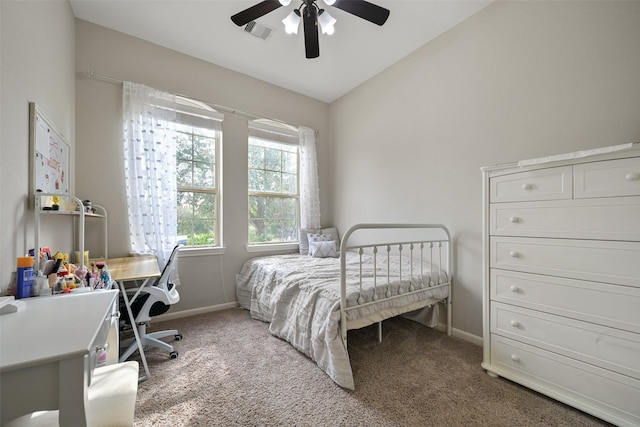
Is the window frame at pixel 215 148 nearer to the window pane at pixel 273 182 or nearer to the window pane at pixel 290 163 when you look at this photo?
the window pane at pixel 273 182

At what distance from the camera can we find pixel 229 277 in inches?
118

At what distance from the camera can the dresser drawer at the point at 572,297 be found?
1205mm

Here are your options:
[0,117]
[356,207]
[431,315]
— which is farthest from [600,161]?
[0,117]

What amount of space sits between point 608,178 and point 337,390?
1.83 meters

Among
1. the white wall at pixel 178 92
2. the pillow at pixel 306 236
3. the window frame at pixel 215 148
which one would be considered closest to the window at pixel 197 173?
the window frame at pixel 215 148

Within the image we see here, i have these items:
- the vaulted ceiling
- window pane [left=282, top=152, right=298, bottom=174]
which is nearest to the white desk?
the vaulted ceiling

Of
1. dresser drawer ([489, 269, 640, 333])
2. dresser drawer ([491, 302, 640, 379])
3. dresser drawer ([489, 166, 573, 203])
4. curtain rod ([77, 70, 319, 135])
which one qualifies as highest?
curtain rod ([77, 70, 319, 135])

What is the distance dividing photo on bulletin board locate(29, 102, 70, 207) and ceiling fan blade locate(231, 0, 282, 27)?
131cm

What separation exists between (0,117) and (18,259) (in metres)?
0.59

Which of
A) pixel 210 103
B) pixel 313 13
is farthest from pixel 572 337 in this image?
pixel 210 103

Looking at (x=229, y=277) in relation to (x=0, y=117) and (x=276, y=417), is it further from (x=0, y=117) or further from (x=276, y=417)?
(x=0, y=117)

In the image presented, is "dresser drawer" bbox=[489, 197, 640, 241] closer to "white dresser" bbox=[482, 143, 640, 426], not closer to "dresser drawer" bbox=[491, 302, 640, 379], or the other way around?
"white dresser" bbox=[482, 143, 640, 426]

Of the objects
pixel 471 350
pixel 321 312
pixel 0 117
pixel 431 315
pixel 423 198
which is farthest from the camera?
pixel 423 198

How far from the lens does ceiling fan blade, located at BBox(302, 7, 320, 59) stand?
1.79 m
